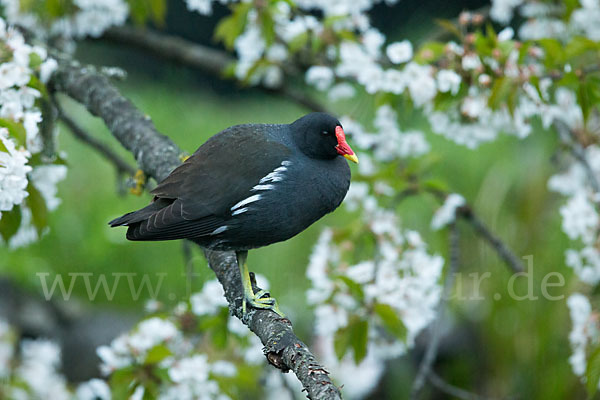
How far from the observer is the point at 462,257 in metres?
5.02

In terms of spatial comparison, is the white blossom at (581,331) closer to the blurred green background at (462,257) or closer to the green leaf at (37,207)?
the blurred green background at (462,257)

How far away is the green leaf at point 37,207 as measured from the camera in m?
2.45

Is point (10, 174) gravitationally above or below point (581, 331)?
above

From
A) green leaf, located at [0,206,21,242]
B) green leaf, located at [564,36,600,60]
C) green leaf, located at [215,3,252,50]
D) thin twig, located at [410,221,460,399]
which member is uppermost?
green leaf, located at [215,3,252,50]

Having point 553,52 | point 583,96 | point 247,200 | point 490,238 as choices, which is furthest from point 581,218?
point 247,200

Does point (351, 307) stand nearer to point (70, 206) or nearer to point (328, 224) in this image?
point (328, 224)

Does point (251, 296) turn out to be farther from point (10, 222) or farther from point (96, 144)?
point (96, 144)

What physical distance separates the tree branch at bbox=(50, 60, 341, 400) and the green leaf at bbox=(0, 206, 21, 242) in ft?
1.54

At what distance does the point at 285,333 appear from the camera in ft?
6.39

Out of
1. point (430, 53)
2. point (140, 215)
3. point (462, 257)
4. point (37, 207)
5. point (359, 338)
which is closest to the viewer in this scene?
point (140, 215)

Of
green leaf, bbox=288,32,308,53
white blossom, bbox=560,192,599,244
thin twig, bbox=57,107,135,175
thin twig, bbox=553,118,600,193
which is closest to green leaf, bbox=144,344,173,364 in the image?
thin twig, bbox=57,107,135,175

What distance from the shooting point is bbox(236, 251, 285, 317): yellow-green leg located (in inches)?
89.7

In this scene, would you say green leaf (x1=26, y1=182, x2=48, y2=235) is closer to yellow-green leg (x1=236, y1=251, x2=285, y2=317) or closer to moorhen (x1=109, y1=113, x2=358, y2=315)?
moorhen (x1=109, y1=113, x2=358, y2=315)

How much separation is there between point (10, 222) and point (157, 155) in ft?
1.83
